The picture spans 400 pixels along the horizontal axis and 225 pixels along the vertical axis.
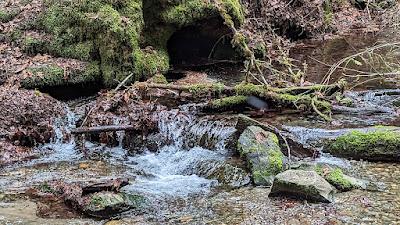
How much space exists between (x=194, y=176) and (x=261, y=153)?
1.11m

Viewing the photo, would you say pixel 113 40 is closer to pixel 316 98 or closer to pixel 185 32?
pixel 185 32

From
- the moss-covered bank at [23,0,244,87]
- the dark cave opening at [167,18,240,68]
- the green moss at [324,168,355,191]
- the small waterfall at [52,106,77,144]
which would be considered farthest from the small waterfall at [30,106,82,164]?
the dark cave opening at [167,18,240,68]

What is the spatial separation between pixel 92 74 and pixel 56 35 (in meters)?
1.40

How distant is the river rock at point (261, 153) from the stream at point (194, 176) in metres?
0.21

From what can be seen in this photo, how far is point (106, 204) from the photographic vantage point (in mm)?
5863

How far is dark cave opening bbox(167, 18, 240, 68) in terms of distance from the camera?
14.4 m

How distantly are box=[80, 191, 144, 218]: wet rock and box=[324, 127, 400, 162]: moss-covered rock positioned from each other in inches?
134

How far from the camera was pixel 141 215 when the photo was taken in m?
5.89

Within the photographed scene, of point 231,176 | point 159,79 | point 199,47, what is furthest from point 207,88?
point 199,47

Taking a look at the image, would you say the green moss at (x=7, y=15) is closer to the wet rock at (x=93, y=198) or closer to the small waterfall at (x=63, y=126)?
the small waterfall at (x=63, y=126)

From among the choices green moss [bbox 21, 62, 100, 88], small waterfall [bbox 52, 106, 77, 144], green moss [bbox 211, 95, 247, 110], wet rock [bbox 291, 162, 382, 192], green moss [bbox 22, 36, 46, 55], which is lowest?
wet rock [bbox 291, 162, 382, 192]

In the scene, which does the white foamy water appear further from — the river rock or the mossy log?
the mossy log

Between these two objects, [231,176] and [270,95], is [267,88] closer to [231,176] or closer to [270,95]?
[270,95]

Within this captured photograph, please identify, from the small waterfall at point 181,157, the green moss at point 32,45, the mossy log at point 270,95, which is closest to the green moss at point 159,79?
the mossy log at point 270,95
